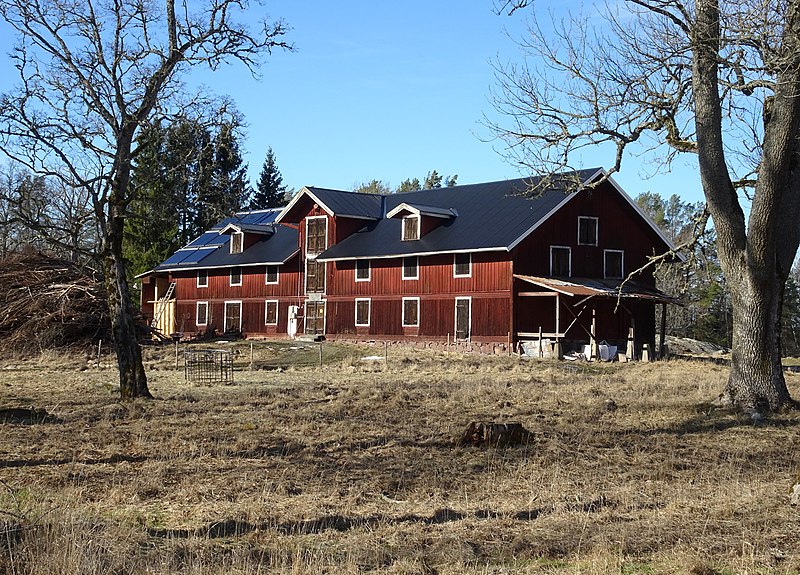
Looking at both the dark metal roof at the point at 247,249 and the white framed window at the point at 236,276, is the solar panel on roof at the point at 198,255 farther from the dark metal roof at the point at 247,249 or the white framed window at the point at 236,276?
the white framed window at the point at 236,276

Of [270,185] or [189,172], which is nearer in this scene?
[189,172]

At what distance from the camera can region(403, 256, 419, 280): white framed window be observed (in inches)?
1864

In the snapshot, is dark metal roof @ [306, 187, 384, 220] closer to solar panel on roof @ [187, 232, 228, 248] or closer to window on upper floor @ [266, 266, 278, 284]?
window on upper floor @ [266, 266, 278, 284]

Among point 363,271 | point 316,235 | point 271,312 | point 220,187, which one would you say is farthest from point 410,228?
point 220,187

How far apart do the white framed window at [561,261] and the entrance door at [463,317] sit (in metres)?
4.27

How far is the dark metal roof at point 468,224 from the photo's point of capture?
43.9 m

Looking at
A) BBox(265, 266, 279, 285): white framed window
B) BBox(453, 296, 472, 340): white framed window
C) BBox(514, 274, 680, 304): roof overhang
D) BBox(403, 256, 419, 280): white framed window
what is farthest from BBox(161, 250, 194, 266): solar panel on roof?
BBox(514, 274, 680, 304): roof overhang

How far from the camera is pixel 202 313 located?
198 ft

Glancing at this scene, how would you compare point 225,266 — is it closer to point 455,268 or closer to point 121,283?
point 455,268

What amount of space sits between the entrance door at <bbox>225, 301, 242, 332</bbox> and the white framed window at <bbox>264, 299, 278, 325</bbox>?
241 cm

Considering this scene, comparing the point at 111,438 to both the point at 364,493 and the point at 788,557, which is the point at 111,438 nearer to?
the point at 364,493

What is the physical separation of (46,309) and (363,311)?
53.3ft

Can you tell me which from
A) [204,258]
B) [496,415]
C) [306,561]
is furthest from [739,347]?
[204,258]

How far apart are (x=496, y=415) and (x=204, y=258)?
1722 inches
